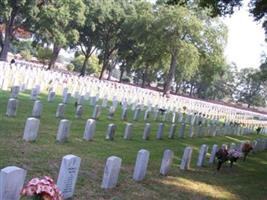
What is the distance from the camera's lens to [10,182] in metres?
5.65

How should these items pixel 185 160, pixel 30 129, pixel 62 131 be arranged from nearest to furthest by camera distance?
pixel 30 129, pixel 62 131, pixel 185 160

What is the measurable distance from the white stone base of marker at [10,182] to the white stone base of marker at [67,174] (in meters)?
1.46

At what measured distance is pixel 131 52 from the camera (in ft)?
229

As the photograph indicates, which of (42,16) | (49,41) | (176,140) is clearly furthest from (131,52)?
(176,140)

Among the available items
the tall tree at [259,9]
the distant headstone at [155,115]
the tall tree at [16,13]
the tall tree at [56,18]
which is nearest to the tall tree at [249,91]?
the tall tree at [56,18]

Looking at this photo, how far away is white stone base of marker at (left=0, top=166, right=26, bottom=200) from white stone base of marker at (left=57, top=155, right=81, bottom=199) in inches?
57.3

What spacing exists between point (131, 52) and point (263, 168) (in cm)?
5499

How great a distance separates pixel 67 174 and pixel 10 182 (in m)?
1.75

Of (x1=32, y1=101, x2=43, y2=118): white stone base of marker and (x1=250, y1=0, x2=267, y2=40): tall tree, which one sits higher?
(x1=250, y1=0, x2=267, y2=40): tall tree

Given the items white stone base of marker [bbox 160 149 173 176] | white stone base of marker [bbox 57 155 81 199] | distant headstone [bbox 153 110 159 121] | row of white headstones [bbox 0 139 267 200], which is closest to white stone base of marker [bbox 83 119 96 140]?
row of white headstones [bbox 0 139 267 200]

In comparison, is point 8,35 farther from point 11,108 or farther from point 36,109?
point 11,108

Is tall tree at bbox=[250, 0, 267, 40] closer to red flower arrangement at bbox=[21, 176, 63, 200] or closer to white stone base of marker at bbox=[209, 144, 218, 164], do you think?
white stone base of marker at bbox=[209, 144, 218, 164]

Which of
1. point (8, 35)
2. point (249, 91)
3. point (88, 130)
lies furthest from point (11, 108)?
point (249, 91)

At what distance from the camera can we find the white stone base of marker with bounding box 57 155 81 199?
7.24m
